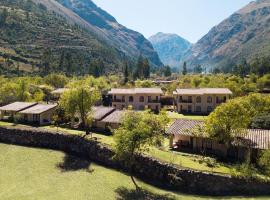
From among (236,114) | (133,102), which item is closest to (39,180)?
(236,114)

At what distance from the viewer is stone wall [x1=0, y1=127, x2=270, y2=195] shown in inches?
1737

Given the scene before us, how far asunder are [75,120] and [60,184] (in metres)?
30.2

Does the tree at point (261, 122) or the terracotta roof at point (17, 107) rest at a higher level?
the terracotta roof at point (17, 107)

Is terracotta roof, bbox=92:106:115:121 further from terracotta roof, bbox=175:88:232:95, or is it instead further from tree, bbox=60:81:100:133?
terracotta roof, bbox=175:88:232:95

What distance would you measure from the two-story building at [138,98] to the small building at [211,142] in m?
39.6

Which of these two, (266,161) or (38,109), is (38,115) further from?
(266,161)

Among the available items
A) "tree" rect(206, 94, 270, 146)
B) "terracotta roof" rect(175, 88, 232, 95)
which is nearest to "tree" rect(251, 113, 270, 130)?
"tree" rect(206, 94, 270, 146)

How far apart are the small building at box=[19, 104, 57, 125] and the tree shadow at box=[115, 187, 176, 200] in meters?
34.6

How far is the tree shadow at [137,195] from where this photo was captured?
4297 centimetres

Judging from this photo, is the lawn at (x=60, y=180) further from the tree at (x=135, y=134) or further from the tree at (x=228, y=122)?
the tree at (x=228, y=122)

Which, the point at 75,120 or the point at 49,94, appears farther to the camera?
the point at 49,94

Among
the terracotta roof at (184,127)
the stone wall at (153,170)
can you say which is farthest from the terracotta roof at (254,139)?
the terracotta roof at (184,127)

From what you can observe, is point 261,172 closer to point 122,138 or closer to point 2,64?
point 122,138

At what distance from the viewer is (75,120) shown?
2980 inches
